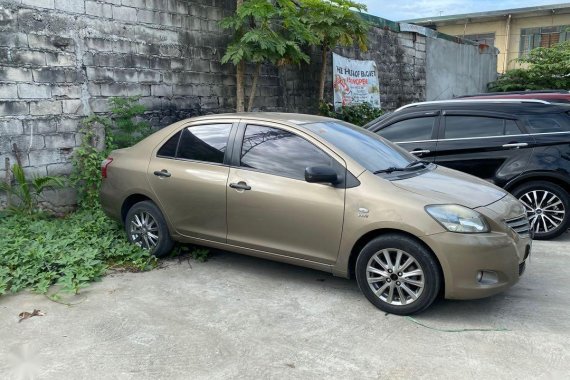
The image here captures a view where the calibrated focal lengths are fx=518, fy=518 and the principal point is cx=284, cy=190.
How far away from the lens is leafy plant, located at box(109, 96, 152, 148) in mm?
7148

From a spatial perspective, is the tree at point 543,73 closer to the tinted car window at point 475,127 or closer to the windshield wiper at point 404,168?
the tinted car window at point 475,127

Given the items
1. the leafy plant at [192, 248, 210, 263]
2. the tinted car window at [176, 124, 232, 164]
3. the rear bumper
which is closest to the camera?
the tinted car window at [176, 124, 232, 164]

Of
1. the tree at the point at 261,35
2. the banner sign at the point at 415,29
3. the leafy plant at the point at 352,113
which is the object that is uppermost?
the banner sign at the point at 415,29

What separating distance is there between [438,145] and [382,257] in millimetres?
3093

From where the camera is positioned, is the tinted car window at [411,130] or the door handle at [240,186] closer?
the door handle at [240,186]

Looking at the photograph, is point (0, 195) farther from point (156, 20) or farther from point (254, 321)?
point (254, 321)

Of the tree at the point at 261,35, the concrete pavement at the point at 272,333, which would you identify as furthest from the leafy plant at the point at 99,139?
the concrete pavement at the point at 272,333

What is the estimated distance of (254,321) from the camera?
4.02 meters

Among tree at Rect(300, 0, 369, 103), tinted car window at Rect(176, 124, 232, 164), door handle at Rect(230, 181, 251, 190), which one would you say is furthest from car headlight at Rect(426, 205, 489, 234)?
tree at Rect(300, 0, 369, 103)

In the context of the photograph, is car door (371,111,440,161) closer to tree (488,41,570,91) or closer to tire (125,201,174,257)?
tire (125,201,174,257)

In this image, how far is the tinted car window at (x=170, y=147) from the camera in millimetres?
5309

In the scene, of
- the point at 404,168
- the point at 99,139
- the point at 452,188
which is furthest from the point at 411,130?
the point at 99,139

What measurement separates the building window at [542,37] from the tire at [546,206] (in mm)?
20578

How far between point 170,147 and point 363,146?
1.99 meters
